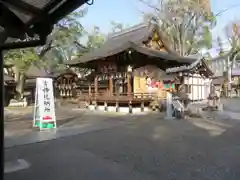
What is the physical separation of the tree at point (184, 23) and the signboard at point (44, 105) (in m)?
26.9

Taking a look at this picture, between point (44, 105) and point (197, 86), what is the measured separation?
74.8 ft

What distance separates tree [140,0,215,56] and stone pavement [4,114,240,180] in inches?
1108

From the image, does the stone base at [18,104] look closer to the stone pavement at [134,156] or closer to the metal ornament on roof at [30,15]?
the stone pavement at [134,156]

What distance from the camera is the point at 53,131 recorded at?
33.7ft

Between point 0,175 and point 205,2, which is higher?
point 205,2

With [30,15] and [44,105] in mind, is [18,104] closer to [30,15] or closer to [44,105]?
[44,105]

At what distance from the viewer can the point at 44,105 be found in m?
10.8

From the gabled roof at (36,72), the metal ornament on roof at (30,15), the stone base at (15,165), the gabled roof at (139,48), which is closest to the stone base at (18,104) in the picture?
the gabled roof at (139,48)

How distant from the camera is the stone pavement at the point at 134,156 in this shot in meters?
5.21

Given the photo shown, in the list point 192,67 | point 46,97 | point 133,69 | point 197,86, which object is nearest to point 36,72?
point 192,67

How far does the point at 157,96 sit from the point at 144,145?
1146 centimetres

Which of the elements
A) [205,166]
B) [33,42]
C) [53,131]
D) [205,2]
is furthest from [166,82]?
[33,42]

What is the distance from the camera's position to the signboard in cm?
1069

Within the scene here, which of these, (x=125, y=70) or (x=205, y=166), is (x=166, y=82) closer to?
(x=125, y=70)
